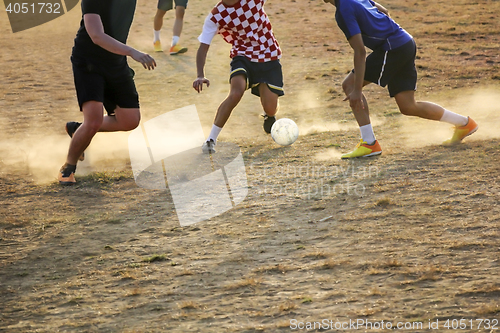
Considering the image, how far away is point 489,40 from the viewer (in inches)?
410

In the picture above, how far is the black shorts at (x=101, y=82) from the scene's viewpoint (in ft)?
15.8

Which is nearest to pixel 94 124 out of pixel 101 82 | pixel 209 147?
pixel 101 82

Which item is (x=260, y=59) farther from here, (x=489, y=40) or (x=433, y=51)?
(x=489, y=40)

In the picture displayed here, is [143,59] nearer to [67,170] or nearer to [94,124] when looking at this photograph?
[94,124]

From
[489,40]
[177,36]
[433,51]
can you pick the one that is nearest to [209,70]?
[177,36]

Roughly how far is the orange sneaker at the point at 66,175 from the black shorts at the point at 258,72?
1.93 metres

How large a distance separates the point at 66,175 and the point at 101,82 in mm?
956

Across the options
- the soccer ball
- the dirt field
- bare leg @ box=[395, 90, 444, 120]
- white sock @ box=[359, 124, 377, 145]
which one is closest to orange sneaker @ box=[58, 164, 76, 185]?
the dirt field

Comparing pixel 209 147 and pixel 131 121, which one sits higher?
pixel 131 121

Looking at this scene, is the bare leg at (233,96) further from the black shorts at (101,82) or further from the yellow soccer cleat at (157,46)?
the yellow soccer cleat at (157,46)

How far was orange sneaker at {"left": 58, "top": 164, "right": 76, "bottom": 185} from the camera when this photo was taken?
513 cm

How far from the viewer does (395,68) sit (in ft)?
17.2

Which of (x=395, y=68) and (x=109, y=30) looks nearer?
(x=109, y=30)

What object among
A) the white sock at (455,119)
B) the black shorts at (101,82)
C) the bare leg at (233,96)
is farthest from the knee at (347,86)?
the black shorts at (101,82)
